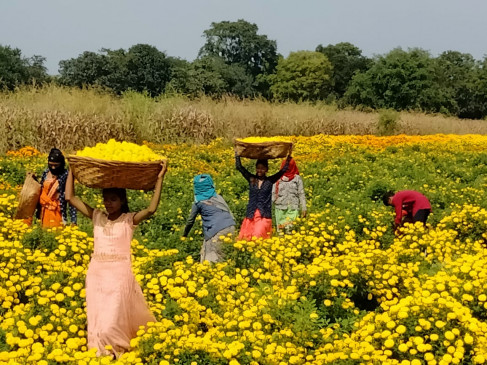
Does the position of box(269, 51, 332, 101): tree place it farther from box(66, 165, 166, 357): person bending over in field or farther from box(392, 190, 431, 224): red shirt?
box(66, 165, 166, 357): person bending over in field

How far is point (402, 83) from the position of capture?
5750 cm

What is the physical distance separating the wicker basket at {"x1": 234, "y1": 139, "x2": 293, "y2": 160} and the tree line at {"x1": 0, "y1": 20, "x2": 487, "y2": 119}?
3084cm

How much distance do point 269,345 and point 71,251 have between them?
3.39m

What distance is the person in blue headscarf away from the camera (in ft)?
22.9

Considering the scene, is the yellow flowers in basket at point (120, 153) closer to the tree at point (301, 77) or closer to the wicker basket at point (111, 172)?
the wicker basket at point (111, 172)

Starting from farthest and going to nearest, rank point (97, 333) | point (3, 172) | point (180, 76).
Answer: point (180, 76), point (3, 172), point (97, 333)

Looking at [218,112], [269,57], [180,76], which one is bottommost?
[218,112]

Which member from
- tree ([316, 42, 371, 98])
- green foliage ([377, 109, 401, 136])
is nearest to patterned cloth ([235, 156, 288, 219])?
green foliage ([377, 109, 401, 136])

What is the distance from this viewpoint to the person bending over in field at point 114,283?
418cm

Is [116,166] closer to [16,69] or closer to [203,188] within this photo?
[203,188]

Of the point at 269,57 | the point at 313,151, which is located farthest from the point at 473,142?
the point at 269,57

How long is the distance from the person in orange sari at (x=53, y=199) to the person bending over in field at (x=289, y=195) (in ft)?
10.3

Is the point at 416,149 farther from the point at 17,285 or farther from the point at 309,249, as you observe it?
the point at 17,285

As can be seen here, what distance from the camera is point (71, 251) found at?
6.34 meters
